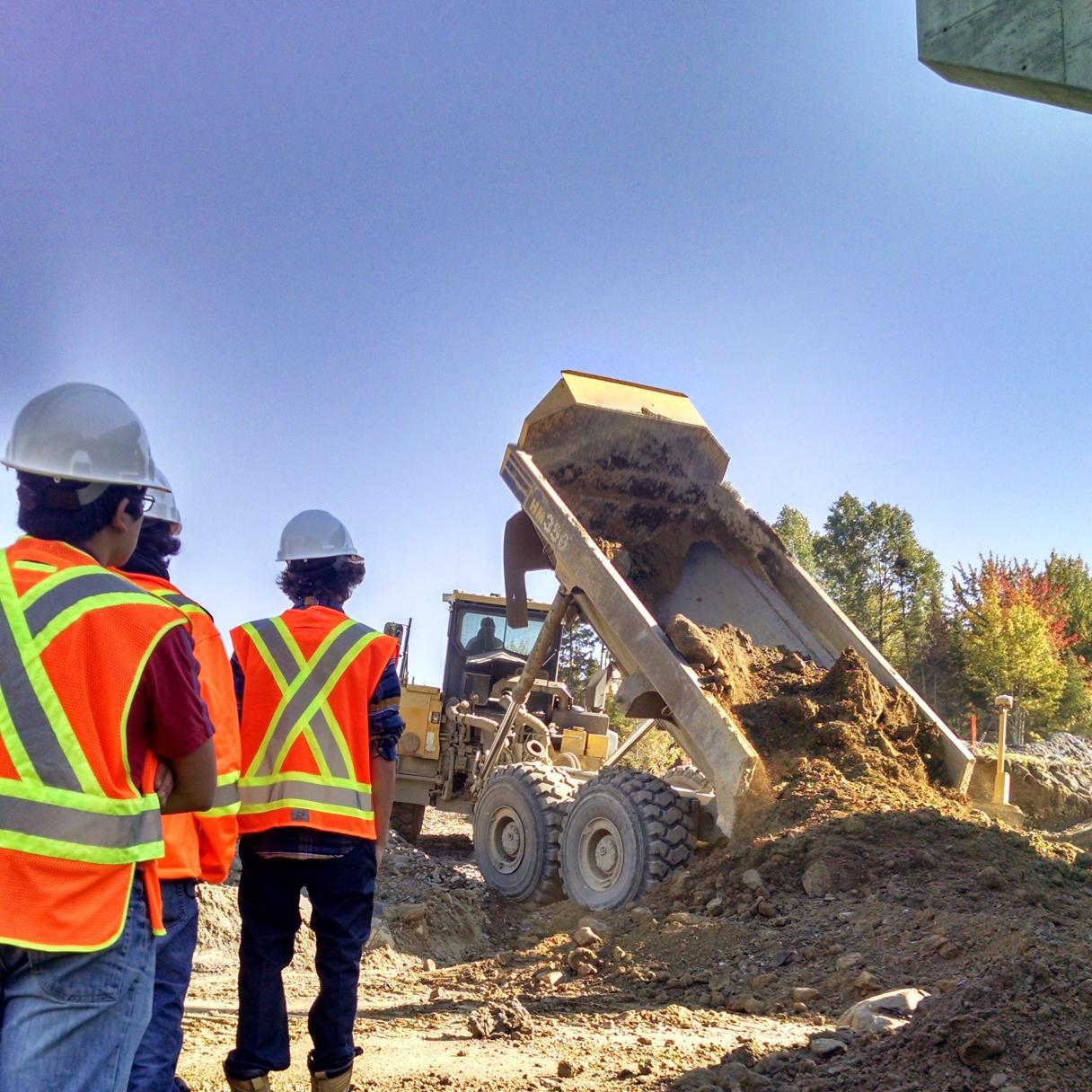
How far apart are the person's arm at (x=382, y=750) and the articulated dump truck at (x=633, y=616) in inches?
136

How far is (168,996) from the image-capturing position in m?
2.50

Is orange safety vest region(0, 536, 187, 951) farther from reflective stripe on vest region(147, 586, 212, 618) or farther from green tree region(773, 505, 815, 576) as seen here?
green tree region(773, 505, 815, 576)

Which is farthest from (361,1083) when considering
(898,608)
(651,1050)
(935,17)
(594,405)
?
(898,608)

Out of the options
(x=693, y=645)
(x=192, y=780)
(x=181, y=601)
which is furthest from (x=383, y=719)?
(x=693, y=645)

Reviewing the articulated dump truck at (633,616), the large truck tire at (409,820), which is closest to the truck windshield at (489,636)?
the large truck tire at (409,820)

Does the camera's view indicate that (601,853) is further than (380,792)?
Yes

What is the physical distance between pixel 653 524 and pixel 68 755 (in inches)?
292

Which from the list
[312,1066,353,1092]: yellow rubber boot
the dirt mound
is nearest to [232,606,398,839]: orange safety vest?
[312,1066,353,1092]: yellow rubber boot

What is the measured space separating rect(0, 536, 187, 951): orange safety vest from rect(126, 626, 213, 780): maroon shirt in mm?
37

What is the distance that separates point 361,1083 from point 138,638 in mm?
2407

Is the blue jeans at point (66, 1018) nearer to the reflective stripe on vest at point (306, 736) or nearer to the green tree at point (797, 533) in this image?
the reflective stripe on vest at point (306, 736)

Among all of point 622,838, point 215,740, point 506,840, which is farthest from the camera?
point 506,840

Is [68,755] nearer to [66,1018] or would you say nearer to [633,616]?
[66,1018]

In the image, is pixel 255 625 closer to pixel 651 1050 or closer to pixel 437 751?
pixel 651 1050
